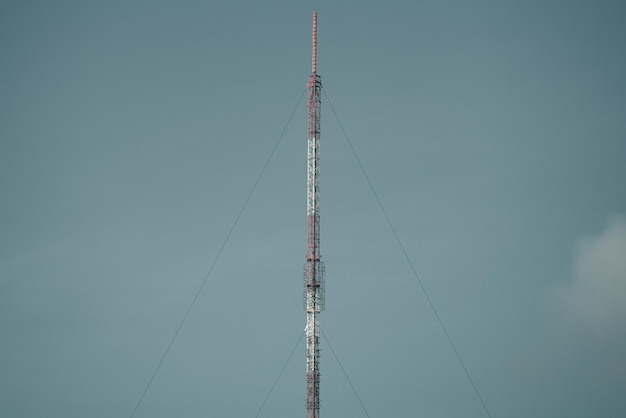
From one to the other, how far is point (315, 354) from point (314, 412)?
5.46 meters

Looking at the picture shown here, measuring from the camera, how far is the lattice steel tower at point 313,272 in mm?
83500

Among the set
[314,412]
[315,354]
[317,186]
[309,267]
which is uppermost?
[317,186]

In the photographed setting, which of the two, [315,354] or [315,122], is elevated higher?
[315,122]

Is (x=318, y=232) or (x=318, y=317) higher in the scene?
(x=318, y=232)

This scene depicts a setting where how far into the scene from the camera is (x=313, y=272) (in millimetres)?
84500

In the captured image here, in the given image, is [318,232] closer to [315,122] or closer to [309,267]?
[309,267]

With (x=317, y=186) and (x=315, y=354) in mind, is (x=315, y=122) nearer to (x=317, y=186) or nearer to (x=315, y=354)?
(x=317, y=186)

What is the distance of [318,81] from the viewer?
87875 millimetres

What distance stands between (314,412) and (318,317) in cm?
901

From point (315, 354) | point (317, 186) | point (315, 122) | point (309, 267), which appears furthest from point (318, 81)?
point (315, 354)

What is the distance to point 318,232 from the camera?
85812 mm

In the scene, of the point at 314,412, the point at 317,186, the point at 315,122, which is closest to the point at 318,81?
the point at 315,122

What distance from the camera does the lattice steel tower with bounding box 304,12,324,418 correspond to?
83500 millimetres

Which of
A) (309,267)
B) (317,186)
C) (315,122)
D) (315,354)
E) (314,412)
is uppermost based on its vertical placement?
(315,122)
